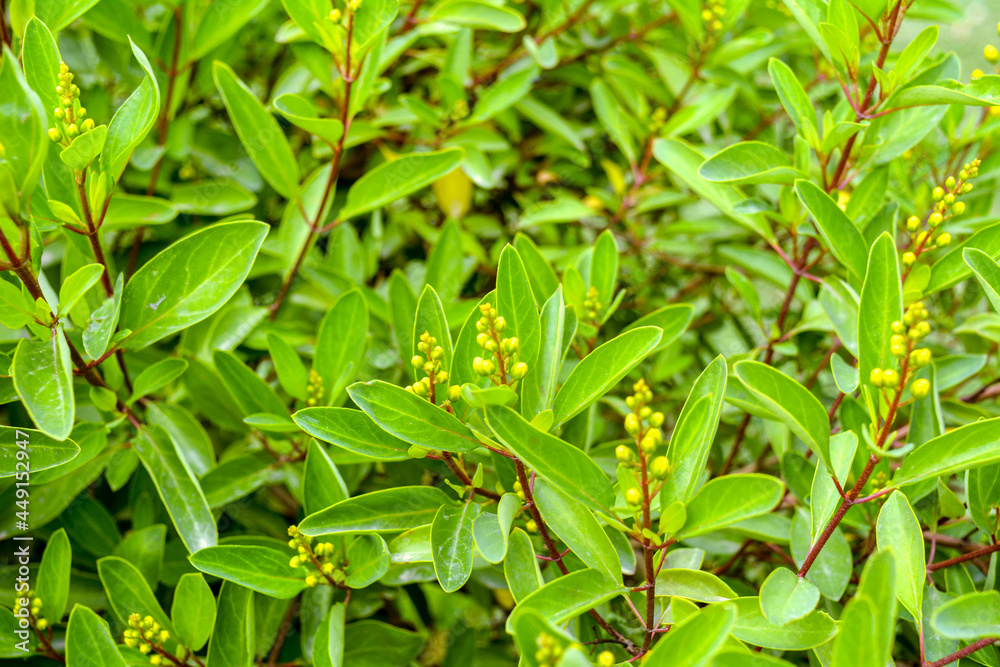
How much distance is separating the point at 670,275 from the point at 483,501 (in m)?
1.08

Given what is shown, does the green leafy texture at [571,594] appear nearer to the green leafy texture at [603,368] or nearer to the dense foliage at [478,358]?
the dense foliage at [478,358]

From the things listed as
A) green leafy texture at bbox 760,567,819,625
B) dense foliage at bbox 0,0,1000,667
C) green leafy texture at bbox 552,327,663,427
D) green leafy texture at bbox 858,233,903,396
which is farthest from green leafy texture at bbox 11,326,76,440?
green leafy texture at bbox 858,233,903,396

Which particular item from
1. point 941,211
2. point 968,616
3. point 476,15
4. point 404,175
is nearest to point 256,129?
point 404,175

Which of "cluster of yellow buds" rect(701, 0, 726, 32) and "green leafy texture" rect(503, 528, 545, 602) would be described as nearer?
"green leafy texture" rect(503, 528, 545, 602)

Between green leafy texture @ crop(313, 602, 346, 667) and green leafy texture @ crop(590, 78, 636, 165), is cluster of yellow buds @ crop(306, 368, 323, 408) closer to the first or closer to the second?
green leafy texture @ crop(313, 602, 346, 667)

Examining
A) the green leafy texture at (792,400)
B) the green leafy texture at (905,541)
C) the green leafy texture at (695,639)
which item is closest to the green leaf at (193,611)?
the green leafy texture at (695,639)

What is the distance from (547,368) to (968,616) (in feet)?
1.63

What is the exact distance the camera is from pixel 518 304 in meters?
0.83

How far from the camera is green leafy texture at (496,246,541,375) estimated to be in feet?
2.71

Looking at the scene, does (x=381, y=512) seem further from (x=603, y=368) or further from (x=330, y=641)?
(x=603, y=368)

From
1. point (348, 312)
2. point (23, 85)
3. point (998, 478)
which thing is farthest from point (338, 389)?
point (998, 478)

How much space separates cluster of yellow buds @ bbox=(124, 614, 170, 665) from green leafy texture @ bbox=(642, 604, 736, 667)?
64cm

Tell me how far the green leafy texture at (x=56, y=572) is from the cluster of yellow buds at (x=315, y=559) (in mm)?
328

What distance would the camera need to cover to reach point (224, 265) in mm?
936
